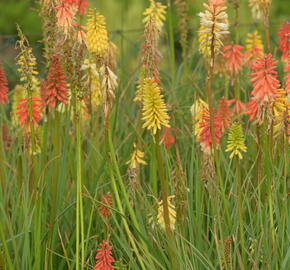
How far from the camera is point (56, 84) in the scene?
9.46 ft

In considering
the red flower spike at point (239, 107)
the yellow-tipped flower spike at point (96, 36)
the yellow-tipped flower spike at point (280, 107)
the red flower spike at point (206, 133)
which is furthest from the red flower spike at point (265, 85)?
the red flower spike at point (239, 107)

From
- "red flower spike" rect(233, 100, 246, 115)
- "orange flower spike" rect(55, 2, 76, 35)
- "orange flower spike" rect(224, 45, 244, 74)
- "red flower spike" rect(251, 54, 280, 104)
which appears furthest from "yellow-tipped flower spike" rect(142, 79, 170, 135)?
"orange flower spike" rect(224, 45, 244, 74)

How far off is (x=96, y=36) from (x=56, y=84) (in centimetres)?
31

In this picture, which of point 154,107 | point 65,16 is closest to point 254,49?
point 65,16

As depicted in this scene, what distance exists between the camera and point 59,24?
2639 mm

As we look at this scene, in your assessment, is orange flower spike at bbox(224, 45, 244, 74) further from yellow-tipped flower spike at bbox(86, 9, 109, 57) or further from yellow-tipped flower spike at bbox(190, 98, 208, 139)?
yellow-tipped flower spike at bbox(86, 9, 109, 57)

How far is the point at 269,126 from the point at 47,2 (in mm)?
916

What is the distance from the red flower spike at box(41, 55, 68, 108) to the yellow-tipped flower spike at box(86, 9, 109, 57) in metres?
0.16

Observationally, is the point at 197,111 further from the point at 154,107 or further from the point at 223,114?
the point at 154,107

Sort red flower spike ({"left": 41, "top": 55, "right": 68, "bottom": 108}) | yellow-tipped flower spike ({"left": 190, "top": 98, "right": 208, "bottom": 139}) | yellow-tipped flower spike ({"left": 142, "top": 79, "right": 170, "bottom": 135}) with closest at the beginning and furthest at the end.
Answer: yellow-tipped flower spike ({"left": 142, "top": 79, "right": 170, "bottom": 135}) → red flower spike ({"left": 41, "top": 55, "right": 68, "bottom": 108}) → yellow-tipped flower spike ({"left": 190, "top": 98, "right": 208, "bottom": 139})

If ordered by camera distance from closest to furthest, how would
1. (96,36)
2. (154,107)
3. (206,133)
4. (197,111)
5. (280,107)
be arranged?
(154,107)
(280,107)
(206,133)
(96,36)
(197,111)

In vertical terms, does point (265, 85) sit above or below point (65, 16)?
below

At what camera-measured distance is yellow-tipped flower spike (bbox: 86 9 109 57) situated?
3.00m

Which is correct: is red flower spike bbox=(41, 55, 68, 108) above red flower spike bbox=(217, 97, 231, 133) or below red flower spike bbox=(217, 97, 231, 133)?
above
